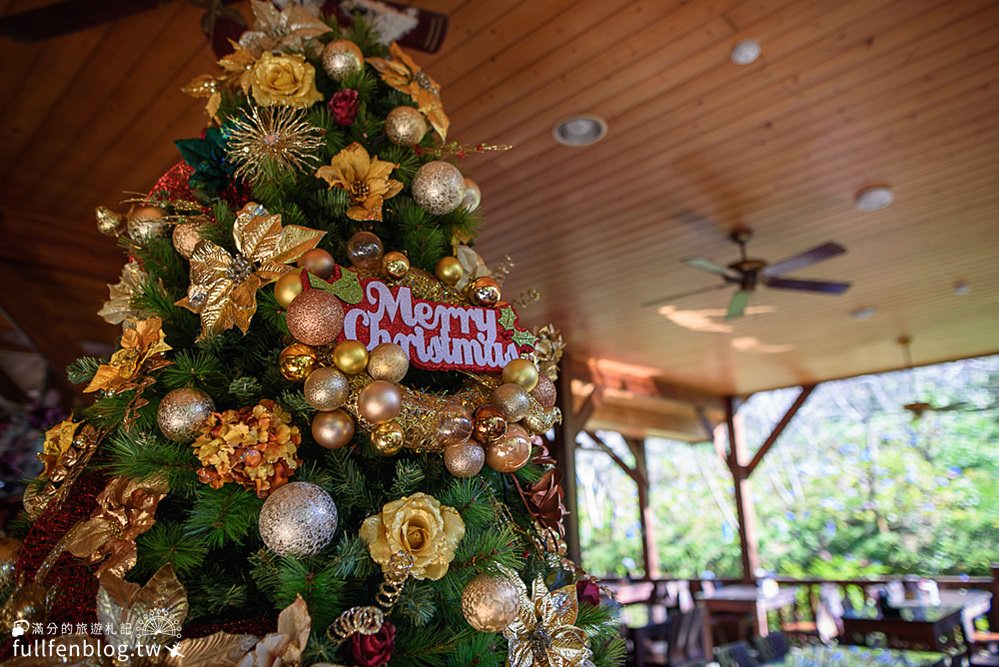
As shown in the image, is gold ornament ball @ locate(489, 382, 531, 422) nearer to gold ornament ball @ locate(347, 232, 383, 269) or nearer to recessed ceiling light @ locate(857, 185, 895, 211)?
gold ornament ball @ locate(347, 232, 383, 269)

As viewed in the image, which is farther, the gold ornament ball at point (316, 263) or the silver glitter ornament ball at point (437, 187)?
the silver glitter ornament ball at point (437, 187)

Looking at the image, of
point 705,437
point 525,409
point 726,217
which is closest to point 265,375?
point 525,409

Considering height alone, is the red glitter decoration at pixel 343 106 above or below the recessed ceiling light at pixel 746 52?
below

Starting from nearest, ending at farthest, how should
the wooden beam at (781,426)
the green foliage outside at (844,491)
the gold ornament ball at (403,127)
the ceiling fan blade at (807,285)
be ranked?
the gold ornament ball at (403,127), the ceiling fan blade at (807,285), the wooden beam at (781,426), the green foliage outside at (844,491)

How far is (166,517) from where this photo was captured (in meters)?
0.73

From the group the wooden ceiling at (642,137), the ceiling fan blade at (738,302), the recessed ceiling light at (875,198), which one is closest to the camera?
the wooden ceiling at (642,137)

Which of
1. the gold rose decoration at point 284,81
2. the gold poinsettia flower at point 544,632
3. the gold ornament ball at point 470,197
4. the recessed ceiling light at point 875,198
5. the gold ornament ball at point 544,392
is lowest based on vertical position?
the gold poinsettia flower at point 544,632

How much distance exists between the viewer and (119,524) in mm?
683

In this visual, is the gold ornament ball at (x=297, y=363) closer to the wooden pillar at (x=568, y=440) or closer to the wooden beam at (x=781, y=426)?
the wooden pillar at (x=568, y=440)

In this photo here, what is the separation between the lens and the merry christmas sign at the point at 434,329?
2.64 ft

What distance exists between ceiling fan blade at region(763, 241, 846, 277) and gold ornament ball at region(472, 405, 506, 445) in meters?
2.78

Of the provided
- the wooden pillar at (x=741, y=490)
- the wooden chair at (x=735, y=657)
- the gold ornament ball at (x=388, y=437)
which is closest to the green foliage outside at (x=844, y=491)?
the wooden pillar at (x=741, y=490)

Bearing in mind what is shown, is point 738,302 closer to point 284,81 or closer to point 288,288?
point 284,81

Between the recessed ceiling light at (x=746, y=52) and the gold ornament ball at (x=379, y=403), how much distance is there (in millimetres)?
1908
